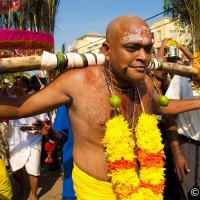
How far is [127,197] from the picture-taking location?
2672 millimetres

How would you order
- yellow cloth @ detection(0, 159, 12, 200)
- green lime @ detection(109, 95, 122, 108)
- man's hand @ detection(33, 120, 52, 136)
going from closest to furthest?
green lime @ detection(109, 95, 122, 108) → man's hand @ detection(33, 120, 52, 136) → yellow cloth @ detection(0, 159, 12, 200)

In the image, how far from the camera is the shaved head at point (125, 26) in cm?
265

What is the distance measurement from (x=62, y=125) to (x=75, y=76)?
94cm

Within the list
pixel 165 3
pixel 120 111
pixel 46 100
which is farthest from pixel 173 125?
pixel 165 3

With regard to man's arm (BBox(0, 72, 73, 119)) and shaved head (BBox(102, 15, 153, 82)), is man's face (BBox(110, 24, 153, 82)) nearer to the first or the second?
shaved head (BBox(102, 15, 153, 82))

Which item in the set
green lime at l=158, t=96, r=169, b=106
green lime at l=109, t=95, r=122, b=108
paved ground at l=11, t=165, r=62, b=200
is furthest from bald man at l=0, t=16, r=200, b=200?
paved ground at l=11, t=165, r=62, b=200

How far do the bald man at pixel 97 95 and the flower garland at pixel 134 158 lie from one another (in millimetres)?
76

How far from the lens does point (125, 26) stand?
2.66 metres

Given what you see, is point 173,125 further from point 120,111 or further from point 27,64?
point 27,64

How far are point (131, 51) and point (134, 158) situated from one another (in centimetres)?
74

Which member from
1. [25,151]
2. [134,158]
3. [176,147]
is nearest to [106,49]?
[134,158]

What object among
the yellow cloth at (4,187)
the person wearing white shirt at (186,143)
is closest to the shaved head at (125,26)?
the person wearing white shirt at (186,143)

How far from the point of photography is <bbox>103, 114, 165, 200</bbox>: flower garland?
265 cm

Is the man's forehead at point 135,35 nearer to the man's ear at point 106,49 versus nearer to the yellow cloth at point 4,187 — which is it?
the man's ear at point 106,49
